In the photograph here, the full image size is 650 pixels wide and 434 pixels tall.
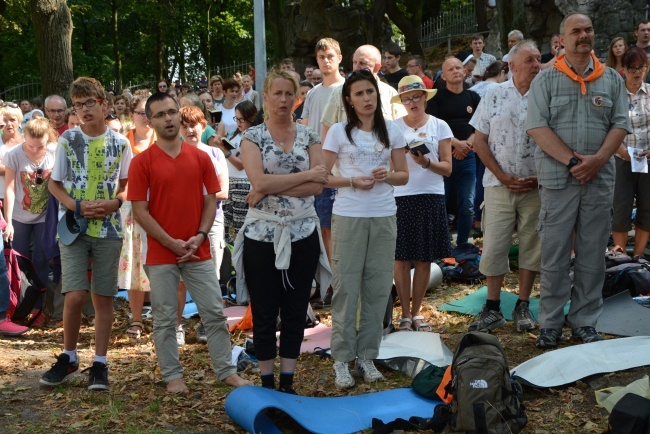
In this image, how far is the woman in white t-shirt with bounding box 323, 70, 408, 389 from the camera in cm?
580

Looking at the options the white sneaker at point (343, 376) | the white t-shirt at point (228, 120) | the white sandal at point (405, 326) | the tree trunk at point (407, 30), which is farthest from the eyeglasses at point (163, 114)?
the tree trunk at point (407, 30)

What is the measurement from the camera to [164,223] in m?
5.67

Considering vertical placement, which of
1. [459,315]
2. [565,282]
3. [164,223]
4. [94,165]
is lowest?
[459,315]

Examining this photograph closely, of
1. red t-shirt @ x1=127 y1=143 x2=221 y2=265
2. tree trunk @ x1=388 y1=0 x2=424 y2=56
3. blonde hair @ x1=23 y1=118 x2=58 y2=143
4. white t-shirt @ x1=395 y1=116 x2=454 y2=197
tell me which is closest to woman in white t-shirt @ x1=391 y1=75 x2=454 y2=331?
white t-shirt @ x1=395 y1=116 x2=454 y2=197

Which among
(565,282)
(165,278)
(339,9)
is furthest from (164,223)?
(339,9)

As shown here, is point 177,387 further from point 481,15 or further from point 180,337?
point 481,15

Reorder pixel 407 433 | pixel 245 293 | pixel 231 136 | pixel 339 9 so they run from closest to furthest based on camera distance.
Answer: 1. pixel 407 433
2. pixel 245 293
3. pixel 231 136
4. pixel 339 9

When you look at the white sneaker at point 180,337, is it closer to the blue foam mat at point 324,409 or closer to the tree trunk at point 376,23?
the blue foam mat at point 324,409

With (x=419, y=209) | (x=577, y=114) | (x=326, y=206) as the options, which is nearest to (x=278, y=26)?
(x=326, y=206)

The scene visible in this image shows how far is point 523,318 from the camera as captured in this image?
23.1ft

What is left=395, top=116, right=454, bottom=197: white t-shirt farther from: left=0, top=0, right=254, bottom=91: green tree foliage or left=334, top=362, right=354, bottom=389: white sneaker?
left=0, top=0, right=254, bottom=91: green tree foliage

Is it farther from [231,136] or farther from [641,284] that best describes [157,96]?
[641,284]

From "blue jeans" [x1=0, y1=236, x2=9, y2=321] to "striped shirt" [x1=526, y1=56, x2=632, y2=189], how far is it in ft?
16.5

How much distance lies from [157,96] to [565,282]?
3.42 meters
